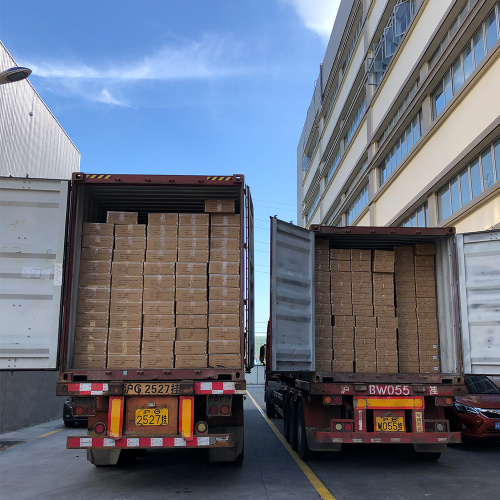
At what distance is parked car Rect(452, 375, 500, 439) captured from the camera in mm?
9211

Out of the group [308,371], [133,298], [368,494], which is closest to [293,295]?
[308,371]

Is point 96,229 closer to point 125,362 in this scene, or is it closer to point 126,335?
point 126,335

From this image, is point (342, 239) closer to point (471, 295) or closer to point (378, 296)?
point (378, 296)

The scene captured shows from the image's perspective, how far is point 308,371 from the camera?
736 centimetres

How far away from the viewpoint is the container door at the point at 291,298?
23.2 feet

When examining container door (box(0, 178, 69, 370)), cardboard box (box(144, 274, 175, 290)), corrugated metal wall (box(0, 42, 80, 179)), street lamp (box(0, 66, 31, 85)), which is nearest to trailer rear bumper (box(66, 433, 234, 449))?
container door (box(0, 178, 69, 370))

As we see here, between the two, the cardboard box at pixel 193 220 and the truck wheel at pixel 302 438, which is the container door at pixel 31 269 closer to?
the cardboard box at pixel 193 220

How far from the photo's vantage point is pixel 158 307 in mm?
6570

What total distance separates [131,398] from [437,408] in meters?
Result: 4.28

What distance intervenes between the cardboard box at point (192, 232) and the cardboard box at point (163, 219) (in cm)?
14

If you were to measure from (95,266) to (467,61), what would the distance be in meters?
12.3

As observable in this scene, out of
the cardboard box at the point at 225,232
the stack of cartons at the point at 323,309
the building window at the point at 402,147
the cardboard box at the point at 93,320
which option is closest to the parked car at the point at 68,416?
the cardboard box at the point at 93,320

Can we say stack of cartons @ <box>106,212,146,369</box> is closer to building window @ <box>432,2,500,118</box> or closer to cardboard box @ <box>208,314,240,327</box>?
cardboard box @ <box>208,314,240,327</box>

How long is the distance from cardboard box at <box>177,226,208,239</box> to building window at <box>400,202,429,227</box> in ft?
40.0
